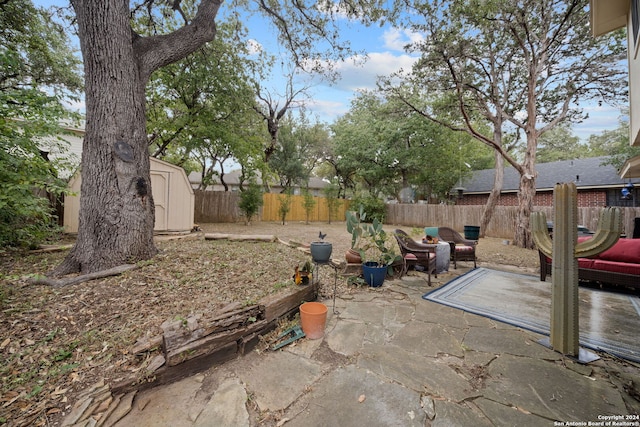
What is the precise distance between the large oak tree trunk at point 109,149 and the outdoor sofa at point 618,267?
6.37 metres

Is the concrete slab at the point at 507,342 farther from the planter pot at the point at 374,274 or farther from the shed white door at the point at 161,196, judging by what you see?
the shed white door at the point at 161,196

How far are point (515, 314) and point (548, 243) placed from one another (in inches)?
44.9

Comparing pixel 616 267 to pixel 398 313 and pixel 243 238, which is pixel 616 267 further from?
pixel 243 238

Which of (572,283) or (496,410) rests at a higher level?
(572,283)

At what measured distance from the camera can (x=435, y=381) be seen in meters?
1.80

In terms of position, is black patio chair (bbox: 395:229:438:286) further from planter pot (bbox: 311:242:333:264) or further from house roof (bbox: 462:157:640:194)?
house roof (bbox: 462:157:640:194)

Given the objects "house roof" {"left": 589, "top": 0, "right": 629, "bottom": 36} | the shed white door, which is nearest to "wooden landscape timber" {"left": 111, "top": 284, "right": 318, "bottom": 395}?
the shed white door

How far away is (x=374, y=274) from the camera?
12.2 ft

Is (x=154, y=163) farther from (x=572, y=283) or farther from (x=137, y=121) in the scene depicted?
(x=572, y=283)

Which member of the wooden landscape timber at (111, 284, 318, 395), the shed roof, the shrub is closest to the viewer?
the wooden landscape timber at (111, 284, 318, 395)

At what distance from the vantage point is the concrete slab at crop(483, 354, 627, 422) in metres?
1.55

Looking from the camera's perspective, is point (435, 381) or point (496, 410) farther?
point (435, 381)

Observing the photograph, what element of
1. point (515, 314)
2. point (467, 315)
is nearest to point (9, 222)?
point (467, 315)

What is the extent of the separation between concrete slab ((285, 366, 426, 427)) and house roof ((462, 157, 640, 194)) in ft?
46.7
